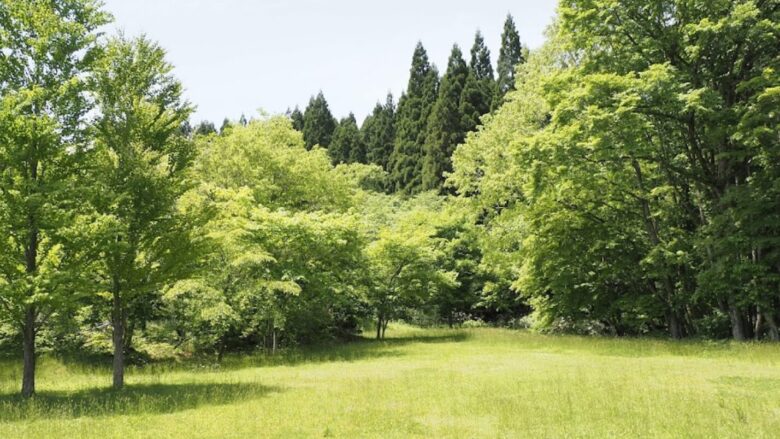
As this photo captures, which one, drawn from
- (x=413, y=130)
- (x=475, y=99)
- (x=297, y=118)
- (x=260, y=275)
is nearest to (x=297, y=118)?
(x=297, y=118)

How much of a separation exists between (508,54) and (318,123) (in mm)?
31120

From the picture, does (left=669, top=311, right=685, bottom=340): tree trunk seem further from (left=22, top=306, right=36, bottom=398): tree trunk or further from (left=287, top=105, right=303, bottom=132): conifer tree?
(left=287, top=105, right=303, bottom=132): conifer tree

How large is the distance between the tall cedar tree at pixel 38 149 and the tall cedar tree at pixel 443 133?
44578 millimetres

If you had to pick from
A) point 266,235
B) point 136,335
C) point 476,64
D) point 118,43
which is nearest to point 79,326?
point 136,335

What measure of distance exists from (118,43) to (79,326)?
39.2 feet

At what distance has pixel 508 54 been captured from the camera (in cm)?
7212

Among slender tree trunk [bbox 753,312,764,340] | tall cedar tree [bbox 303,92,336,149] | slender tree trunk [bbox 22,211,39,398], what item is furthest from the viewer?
tall cedar tree [bbox 303,92,336,149]

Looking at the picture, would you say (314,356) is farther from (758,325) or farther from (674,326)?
(758,325)

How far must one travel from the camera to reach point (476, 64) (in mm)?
78000

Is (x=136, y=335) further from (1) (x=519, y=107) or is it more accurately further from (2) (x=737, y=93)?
(2) (x=737, y=93)

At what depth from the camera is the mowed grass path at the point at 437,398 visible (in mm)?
8703

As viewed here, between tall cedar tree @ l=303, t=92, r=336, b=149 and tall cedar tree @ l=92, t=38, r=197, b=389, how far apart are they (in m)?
67.6

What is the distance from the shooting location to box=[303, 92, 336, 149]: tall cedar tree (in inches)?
3329

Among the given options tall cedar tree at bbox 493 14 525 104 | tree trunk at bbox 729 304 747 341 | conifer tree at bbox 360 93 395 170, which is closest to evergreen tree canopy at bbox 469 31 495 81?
tall cedar tree at bbox 493 14 525 104
